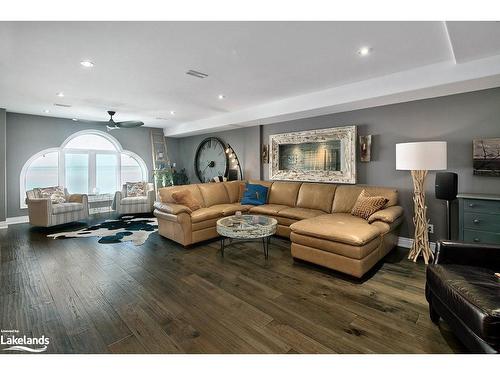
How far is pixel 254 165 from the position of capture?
5777 millimetres

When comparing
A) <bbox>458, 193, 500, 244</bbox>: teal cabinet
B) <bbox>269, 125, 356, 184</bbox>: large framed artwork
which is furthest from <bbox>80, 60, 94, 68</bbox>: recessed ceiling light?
<bbox>458, 193, 500, 244</bbox>: teal cabinet

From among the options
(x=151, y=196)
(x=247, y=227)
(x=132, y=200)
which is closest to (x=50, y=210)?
(x=132, y=200)

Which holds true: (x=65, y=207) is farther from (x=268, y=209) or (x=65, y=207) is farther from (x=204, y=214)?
(x=268, y=209)

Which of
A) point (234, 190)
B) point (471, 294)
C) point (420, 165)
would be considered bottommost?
point (471, 294)

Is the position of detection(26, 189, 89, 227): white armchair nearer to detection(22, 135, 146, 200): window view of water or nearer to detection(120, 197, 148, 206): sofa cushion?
detection(120, 197, 148, 206): sofa cushion

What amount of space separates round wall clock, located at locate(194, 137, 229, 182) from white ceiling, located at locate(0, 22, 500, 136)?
7.04ft

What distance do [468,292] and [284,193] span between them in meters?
3.40

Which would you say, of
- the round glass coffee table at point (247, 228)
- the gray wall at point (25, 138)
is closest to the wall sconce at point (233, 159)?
the round glass coffee table at point (247, 228)

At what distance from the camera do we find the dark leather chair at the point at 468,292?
1.33 meters

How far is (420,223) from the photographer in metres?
3.21

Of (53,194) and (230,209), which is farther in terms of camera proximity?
(53,194)
